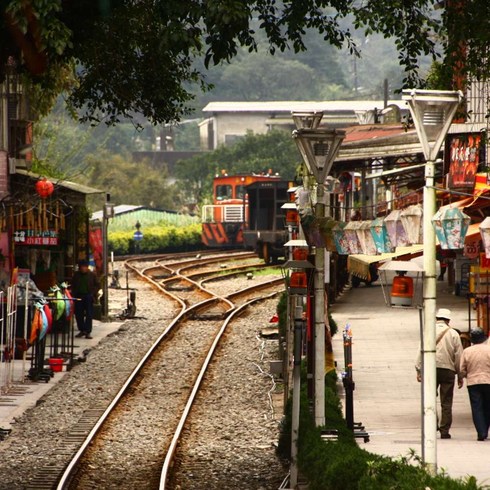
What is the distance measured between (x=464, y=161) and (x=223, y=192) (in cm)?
3380

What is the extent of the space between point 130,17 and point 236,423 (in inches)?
222

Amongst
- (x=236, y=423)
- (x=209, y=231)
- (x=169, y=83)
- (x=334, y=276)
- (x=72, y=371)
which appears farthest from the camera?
(x=209, y=231)

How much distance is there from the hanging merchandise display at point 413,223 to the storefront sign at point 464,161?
11228mm

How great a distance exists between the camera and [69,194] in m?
29.8

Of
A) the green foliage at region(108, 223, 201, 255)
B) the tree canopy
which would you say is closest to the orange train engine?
the green foliage at region(108, 223, 201, 255)

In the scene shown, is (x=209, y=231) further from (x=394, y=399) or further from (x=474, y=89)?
(x=394, y=399)

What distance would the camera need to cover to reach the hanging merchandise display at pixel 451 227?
11.1 meters

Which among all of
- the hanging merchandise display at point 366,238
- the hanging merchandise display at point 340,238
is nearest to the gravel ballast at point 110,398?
the hanging merchandise display at point 340,238

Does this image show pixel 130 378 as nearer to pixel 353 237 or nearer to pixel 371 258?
pixel 371 258

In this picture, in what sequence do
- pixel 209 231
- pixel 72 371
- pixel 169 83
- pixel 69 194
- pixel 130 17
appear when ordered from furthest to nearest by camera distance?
pixel 209 231, pixel 69 194, pixel 72 371, pixel 169 83, pixel 130 17

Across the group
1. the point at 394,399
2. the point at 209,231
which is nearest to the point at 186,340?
the point at 394,399

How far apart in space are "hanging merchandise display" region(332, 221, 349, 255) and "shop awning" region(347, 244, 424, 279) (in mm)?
5270

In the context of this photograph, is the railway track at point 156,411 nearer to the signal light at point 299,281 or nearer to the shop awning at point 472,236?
the signal light at point 299,281

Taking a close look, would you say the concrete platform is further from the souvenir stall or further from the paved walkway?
the paved walkway
